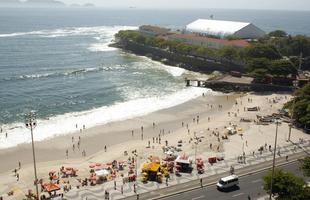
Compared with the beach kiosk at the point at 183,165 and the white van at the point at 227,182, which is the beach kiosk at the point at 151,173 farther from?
the white van at the point at 227,182

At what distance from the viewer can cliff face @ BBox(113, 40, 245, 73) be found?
11451 centimetres

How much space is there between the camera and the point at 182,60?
128m

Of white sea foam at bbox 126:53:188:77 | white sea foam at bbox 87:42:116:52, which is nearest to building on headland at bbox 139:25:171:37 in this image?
white sea foam at bbox 87:42:116:52

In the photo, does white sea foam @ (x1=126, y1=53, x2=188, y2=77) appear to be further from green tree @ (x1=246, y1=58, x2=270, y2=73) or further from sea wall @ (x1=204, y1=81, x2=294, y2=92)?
green tree @ (x1=246, y1=58, x2=270, y2=73)

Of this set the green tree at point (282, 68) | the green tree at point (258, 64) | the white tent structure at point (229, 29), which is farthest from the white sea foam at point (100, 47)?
the green tree at point (282, 68)

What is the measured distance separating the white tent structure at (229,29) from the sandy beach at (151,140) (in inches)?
2709

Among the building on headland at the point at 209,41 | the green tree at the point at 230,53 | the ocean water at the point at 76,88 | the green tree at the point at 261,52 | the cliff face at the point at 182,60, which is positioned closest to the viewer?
the ocean water at the point at 76,88

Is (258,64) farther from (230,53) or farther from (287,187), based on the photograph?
(287,187)

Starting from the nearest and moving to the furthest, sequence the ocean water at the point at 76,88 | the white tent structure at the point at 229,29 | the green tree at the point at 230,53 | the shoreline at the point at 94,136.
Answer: the shoreline at the point at 94,136 < the ocean water at the point at 76,88 < the green tree at the point at 230,53 < the white tent structure at the point at 229,29

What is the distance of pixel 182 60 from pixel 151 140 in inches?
2633

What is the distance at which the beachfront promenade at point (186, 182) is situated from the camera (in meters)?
43.8

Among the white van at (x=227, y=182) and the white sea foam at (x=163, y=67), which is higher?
the white sea foam at (x=163, y=67)

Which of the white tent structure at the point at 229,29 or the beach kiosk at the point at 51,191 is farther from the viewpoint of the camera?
the white tent structure at the point at 229,29

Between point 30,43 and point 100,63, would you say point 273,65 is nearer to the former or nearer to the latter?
point 100,63
